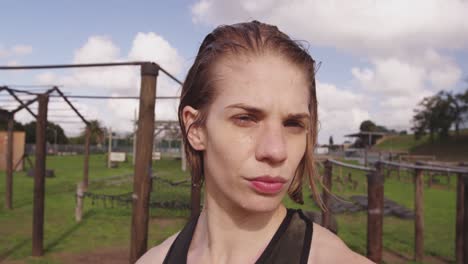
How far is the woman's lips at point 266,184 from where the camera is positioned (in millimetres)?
1282

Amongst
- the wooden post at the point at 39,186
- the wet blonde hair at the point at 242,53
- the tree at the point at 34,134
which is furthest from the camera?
the tree at the point at 34,134

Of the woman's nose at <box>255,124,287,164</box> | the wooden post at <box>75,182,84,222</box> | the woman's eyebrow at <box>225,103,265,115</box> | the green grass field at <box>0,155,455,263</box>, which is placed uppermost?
the woman's eyebrow at <box>225,103,265,115</box>

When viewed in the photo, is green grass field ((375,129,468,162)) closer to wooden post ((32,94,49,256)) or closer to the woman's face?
wooden post ((32,94,49,256))

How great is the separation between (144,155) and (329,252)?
338cm

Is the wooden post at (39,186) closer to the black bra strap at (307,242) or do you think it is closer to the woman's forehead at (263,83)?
the woman's forehead at (263,83)

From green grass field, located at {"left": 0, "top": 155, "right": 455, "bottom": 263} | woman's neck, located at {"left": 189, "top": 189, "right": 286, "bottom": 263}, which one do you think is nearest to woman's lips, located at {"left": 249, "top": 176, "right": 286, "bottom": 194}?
woman's neck, located at {"left": 189, "top": 189, "right": 286, "bottom": 263}

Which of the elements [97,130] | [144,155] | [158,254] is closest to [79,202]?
[144,155]

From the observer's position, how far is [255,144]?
51.4 inches

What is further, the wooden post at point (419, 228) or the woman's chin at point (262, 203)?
the wooden post at point (419, 228)

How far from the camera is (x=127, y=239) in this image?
8.95m

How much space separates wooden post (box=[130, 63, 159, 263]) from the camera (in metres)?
4.42

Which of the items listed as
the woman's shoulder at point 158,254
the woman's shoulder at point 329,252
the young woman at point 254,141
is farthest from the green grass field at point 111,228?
the woman's shoulder at point 329,252

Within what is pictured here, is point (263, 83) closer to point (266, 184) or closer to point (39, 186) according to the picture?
point (266, 184)

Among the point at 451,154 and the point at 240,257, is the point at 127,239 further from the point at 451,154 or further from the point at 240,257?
the point at 451,154
